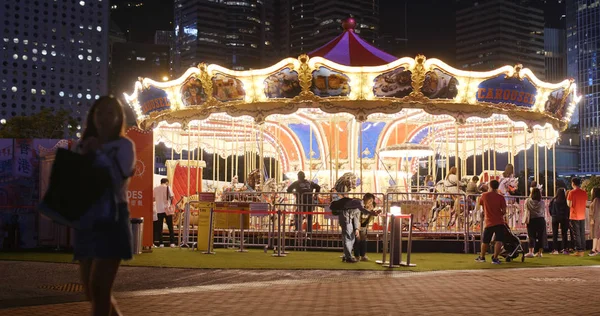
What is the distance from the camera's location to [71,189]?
16.4ft

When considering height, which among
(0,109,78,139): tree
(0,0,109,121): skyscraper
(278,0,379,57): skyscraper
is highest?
(278,0,379,57): skyscraper

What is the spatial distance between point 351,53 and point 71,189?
15935mm

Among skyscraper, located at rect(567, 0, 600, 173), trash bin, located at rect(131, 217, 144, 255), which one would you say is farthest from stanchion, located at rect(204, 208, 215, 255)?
skyscraper, located at rect(567, 0, 600, 173)

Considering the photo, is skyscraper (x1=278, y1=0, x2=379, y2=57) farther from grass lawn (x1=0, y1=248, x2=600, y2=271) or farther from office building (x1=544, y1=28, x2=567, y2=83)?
grass lawn (x1=0, y1=248, x2=600, y2=271)

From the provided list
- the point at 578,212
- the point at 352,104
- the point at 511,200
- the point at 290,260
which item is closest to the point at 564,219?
the point at 578,212

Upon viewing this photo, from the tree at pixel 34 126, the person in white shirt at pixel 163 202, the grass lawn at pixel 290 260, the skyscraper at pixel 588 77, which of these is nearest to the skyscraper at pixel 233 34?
the skyscraper at pixel 588 77

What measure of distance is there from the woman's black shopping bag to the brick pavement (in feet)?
9.24

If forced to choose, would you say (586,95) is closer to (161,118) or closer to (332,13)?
(332,13)

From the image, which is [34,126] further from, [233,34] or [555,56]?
[555,56]

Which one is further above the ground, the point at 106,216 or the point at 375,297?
the point at 106,216

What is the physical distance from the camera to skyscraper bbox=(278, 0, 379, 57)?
136500 mm

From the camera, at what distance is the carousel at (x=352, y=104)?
19.0 meters

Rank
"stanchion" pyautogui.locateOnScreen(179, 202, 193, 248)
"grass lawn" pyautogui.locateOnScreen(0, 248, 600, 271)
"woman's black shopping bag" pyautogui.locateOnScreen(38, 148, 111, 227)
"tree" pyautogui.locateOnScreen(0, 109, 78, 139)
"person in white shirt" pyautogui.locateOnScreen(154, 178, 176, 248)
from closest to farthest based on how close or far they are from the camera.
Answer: "woman's black shopping bag" pyautogui.locateOnScreen(38, 148, 111, 227)
"grass lawn" pyautogui.locateOnScreen(0, 248, 600, 271)
"stanchion" pyautogui.locateOnScreen(179, 202, 193, 248)
"person in white shirt" pyautogui.locateOnScreen(154, 178, 176, 248)
"tree" pyautogui.locateOnScreen(0, 109, 78, 139)

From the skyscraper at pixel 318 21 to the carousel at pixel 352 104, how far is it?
346 ft
